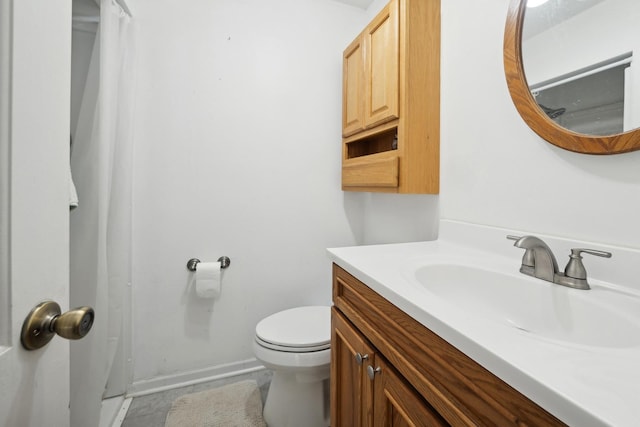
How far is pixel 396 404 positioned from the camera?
581mm

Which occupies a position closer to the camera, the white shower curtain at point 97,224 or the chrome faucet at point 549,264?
the chrome faucet at point 549,264

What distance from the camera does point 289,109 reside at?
1598 millimetres

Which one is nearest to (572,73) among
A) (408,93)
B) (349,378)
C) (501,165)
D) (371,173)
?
(501,165)

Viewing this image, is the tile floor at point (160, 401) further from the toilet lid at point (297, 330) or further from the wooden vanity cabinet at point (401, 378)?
the wooden vanity cabinet at point (401, 378)

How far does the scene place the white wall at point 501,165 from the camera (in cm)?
64

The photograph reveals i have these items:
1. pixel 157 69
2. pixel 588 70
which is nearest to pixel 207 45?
pixel 157 69

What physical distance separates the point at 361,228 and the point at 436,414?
4.47 feet

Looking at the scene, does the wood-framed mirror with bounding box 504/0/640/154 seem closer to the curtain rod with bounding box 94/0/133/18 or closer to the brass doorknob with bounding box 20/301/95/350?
the brass doorknob with bounding box 20/301/95/350

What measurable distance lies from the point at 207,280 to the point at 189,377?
57 cm

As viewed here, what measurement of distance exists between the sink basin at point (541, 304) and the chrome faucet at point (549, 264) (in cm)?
2

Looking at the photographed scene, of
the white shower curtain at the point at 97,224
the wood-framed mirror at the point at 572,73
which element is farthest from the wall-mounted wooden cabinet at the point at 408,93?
the white shower curtain at the point at 97,224

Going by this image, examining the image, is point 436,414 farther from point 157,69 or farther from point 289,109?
point 157,69

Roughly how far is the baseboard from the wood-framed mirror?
68.3 inches

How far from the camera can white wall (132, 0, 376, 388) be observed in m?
1.39
